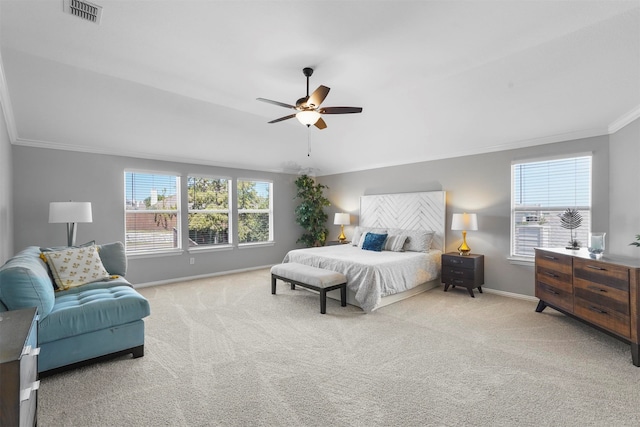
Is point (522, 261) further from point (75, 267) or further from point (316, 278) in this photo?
point (75, 267)

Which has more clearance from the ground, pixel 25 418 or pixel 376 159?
pixel 376 159

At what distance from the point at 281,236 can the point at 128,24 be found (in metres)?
5.24

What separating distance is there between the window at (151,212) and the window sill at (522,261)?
18.9 feet

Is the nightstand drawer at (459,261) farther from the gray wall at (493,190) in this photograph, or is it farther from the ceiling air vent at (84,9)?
the ceiling air vent at (84,9)

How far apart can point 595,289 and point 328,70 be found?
140 inches

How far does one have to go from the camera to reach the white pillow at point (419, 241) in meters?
5.22

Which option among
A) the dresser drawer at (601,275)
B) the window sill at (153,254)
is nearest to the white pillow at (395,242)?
the dresser drawer at (601,275)

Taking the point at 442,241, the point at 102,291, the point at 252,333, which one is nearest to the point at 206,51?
the point at 102,291

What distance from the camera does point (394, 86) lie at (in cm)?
395

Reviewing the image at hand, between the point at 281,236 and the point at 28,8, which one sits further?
the point at 281,236

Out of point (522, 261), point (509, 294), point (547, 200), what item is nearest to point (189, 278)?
point (509, 294)

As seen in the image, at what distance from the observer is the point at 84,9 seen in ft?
7.95

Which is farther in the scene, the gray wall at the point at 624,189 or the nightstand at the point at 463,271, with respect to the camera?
the nightstand at the point at 463,271

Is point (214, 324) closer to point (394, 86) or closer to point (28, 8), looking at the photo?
point (28, 8)
